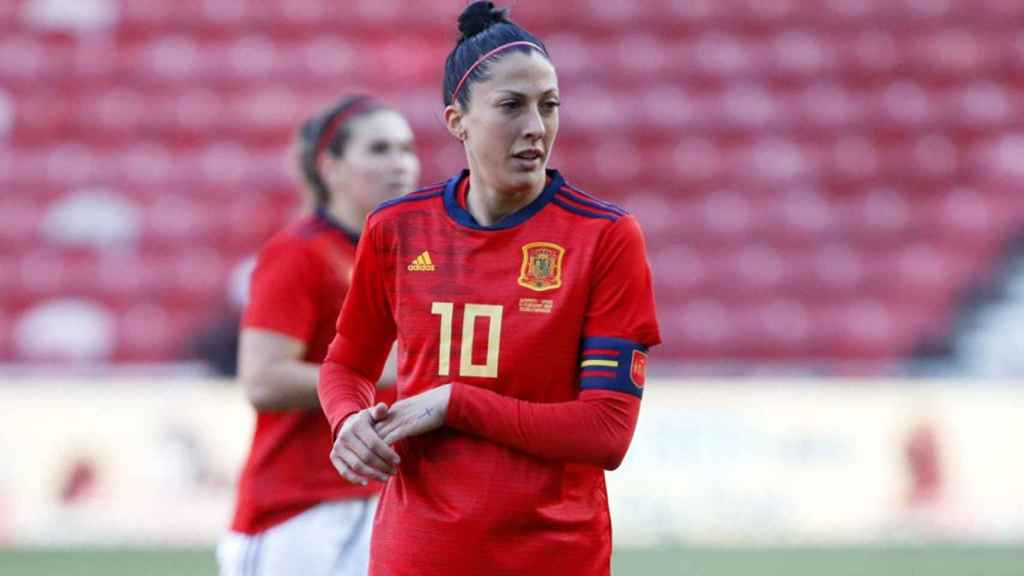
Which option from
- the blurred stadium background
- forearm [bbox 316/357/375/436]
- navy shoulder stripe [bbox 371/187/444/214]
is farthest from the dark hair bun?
the blurred stadium background

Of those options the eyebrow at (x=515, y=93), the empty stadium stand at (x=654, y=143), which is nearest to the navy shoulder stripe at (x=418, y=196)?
the eyebrow at (x=515, y=93)

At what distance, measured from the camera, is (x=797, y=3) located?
38.9 feet

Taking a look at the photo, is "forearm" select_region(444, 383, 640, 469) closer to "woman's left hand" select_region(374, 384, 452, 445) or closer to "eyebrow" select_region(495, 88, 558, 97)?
"woman's left hand" select_region(374, 384, 452, 445)

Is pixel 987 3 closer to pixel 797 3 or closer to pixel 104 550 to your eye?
pixel 797 3

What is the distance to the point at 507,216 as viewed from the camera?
2658 mm

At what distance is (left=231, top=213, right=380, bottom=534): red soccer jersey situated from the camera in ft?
11.5

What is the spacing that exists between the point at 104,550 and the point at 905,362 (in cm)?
486

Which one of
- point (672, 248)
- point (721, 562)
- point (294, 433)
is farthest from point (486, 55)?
point (672, 248)

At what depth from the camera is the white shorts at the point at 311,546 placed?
3488 mm

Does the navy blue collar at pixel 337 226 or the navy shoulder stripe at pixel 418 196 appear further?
the navy blue collar at pixel 337 226

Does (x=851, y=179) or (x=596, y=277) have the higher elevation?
(x=851, y=179)

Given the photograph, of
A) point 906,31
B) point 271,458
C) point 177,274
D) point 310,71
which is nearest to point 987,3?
point 906,31

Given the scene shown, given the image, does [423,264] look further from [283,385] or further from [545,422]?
[283,385]

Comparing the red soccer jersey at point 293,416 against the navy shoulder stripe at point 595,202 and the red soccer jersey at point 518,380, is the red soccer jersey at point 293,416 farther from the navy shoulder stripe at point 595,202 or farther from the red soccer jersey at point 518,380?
the navy shoulder stripe at point 595,202
